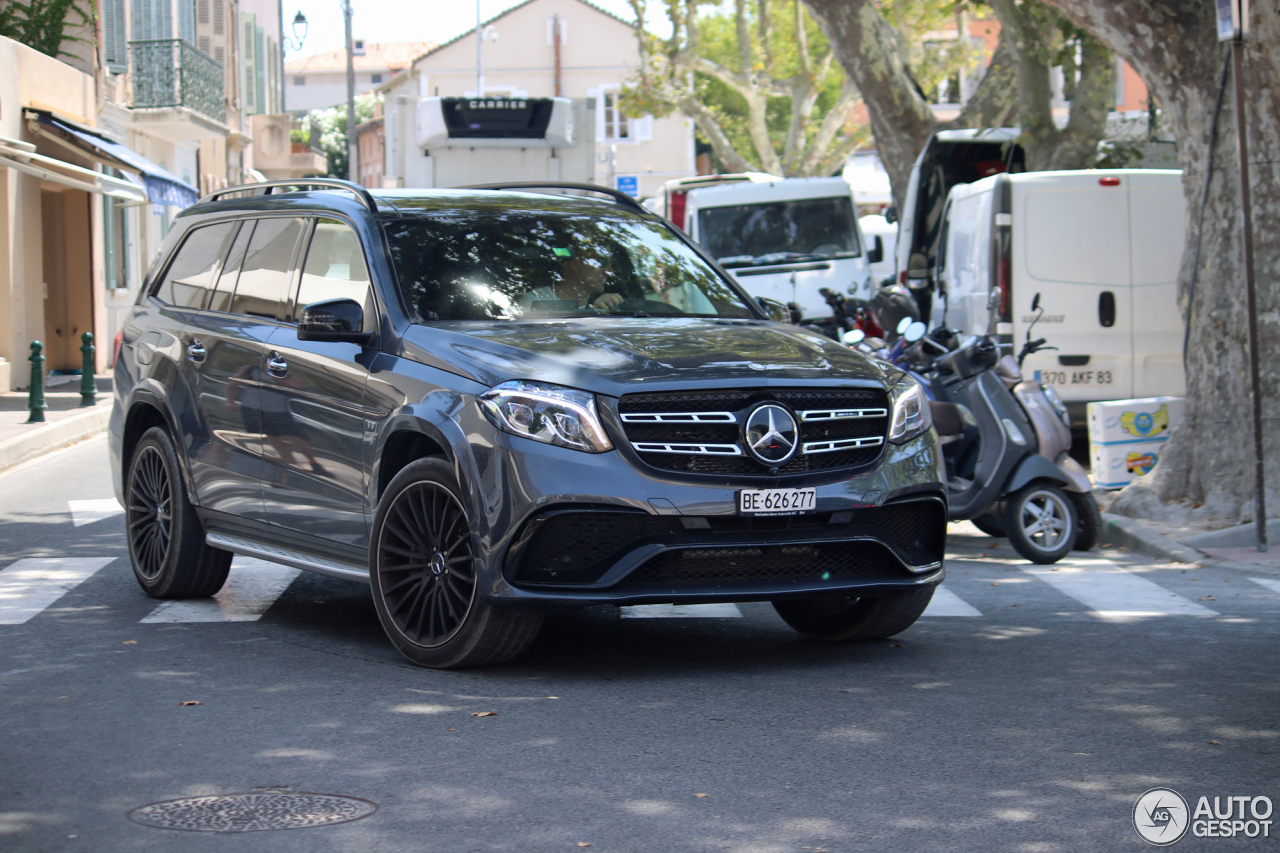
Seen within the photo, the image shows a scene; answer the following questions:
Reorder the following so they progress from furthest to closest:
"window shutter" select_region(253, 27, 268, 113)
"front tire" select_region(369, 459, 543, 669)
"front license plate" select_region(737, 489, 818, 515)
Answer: "window shutter" select_region(253, 27, 268, 113) < "front tire" select_region(369, 459, 543, 669) < "front license plate" select_region(737, 489, 818, 515)

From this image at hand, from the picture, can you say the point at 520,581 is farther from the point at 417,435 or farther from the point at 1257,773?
the point at 1257,773

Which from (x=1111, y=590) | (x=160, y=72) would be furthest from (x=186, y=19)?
(x=1111, y=590)

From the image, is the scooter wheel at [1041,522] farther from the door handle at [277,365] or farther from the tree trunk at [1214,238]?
the door handle at [277,365]

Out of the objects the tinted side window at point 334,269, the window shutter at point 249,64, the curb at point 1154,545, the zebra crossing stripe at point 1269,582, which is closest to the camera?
the tinted side window at point 334,269

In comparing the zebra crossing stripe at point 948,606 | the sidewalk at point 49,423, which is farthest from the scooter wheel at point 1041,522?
the sidewalk at point 49,423

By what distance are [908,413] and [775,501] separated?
770 mm

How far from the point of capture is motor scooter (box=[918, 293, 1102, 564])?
9609 mm

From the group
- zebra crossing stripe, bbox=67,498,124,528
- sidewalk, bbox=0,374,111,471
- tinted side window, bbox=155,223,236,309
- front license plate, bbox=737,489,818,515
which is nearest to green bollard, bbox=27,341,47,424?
sidewalk, bbox=0,374,111,471

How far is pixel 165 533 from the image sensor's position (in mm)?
7965

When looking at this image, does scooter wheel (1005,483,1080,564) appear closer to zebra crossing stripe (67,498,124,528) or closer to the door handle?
the door handle

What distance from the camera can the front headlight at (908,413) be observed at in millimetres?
6148

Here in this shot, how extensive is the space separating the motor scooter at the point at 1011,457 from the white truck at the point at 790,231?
41.4 ft

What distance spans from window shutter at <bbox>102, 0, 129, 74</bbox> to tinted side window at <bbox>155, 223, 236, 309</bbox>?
72.9 ft

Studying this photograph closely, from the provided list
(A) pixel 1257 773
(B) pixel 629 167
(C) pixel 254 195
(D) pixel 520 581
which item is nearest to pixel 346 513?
(D) pixel 520 581
